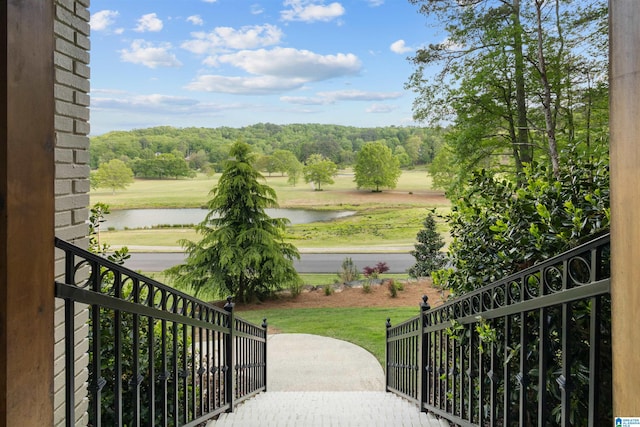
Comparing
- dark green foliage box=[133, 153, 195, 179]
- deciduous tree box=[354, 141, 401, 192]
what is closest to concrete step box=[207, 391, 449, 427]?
deciduous tree box=[354, 141, 401, 192]

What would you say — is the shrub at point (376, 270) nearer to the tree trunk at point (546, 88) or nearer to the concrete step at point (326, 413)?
the tree trunk at point (546, 88)

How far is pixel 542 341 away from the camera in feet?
4.87

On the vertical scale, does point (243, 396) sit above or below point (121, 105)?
below

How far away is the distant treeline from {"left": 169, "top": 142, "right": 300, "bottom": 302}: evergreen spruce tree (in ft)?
9.07

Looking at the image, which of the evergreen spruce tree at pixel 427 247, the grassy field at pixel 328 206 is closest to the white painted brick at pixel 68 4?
the evergreen spruce tree at pixel 427 247

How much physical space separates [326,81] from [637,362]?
15464 millimetres

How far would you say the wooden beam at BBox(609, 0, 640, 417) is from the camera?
3.42ft

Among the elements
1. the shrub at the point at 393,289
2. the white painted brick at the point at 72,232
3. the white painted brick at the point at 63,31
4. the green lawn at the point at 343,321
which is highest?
the white painted brick at the point at 63,31

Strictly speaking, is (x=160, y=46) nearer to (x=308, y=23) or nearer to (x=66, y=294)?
(x=308, y=23)

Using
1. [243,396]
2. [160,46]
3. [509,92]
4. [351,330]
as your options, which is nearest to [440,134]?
[509,92]

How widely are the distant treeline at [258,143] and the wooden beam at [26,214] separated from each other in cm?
1166

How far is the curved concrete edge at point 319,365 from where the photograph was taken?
5.86 m

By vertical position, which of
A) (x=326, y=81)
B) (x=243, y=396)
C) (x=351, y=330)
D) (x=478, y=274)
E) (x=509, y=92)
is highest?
(x=326, y=81)

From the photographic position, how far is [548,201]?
2.02m
